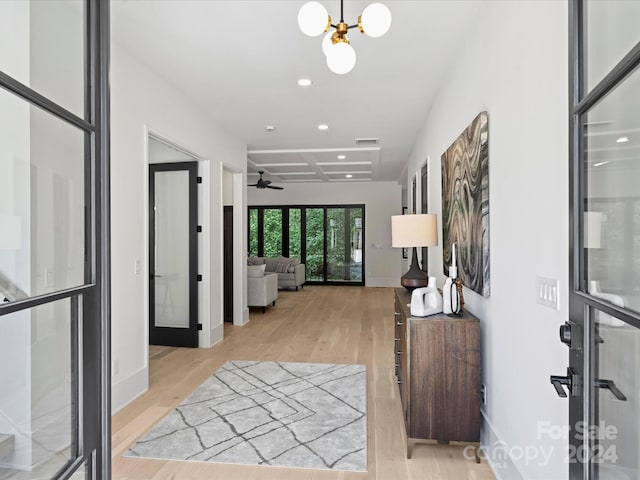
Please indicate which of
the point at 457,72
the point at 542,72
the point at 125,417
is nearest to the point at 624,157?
the point at 542,72

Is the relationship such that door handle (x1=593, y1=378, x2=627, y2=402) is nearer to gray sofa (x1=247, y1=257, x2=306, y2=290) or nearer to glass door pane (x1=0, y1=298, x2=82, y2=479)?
glass door pane (x1=0, y1=298, x2=82, y2=479)

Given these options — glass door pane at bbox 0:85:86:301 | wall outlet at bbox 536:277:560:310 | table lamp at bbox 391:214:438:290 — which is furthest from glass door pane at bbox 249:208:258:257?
glass door pane at bbox 0:85:86:301

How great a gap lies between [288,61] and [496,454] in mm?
3148

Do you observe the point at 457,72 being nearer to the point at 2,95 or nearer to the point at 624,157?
the point at 624,157

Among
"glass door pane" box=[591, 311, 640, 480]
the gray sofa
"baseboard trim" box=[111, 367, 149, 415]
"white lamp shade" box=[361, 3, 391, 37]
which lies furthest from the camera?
the gray sofa

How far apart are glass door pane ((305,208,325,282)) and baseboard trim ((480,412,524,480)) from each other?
8282 mm

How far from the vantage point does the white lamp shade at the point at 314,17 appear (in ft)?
5.95

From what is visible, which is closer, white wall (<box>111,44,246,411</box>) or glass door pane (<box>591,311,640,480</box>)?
glass door pane (<box>591,311,640,480</box>)

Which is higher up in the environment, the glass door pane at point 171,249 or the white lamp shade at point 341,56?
the white lamp shade at point 341,56

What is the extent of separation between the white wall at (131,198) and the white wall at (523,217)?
2.65 metres

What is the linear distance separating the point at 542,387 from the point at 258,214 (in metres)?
9.83

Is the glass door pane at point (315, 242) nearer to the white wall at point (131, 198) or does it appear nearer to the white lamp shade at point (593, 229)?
the white wall at point (131, 198)

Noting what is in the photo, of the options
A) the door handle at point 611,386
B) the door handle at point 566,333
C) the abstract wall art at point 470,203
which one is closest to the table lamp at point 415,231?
the abstract wall art at point 470,203

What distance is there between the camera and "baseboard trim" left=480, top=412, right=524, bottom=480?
198cm
